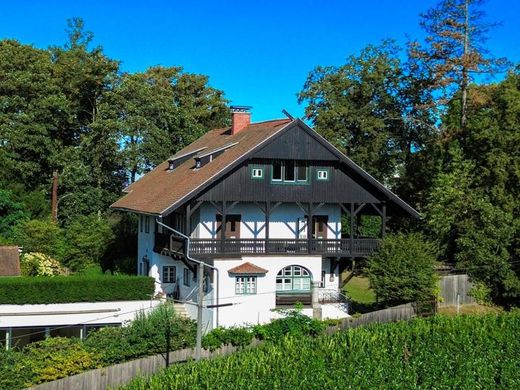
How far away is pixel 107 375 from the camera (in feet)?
80.0

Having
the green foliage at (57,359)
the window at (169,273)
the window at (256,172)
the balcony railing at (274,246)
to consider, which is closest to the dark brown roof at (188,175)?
the window at (256,172)

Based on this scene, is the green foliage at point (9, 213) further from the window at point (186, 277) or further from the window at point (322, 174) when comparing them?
the window at point (322, 174)

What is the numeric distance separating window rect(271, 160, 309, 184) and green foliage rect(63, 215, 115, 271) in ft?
50.9

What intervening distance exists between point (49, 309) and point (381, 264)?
49.2 ft

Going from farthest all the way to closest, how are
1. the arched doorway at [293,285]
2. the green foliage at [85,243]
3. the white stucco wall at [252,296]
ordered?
the green foliage at [85,243]
the arched doorway at [293,285]
the white stucco wall at [252,296]

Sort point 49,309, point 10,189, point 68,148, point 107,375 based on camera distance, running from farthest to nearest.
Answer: point 68,148 < point 10,189 < point 49,309 < point 107,375

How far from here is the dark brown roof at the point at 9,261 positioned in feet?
114

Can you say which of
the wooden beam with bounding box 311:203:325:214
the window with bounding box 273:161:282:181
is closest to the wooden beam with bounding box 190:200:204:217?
the window with bounding box 273:161:282:181

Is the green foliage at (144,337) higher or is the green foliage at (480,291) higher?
the green foliage at (480,291)

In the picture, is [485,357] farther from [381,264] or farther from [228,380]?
[228,380]

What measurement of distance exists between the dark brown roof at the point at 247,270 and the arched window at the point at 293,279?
1308mm

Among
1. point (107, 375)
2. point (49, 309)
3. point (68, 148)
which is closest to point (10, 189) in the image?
point (68, 148)

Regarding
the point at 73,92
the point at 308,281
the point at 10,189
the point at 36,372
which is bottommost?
the point at 36,372

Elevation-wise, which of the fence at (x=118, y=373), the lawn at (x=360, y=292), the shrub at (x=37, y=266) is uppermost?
the shrub at (x=37, y=266)
